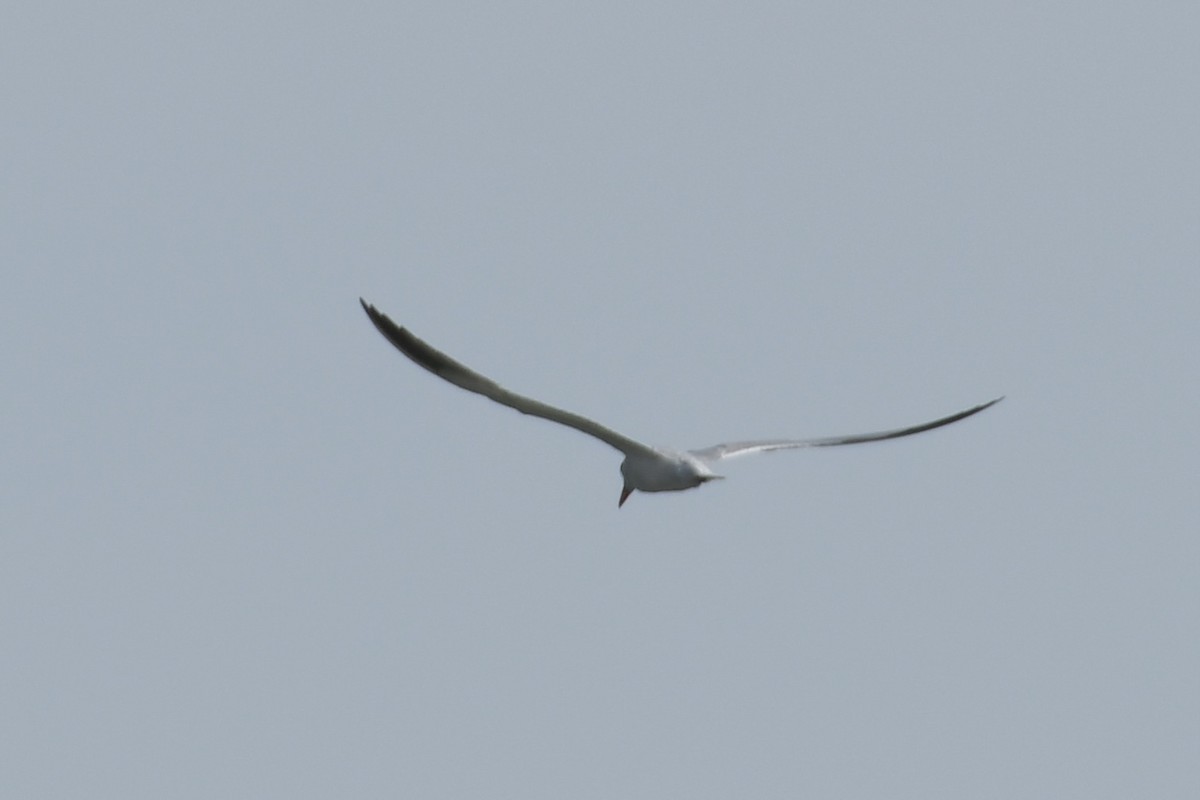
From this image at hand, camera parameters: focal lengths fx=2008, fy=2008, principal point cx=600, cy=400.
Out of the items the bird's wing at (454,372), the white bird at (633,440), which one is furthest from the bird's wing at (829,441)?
the bird's wing at (454,372)

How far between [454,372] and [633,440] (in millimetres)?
2086

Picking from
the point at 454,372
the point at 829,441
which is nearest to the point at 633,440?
the point at 454,372

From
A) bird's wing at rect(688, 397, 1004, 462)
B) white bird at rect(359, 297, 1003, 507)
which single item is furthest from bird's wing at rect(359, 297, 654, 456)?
bird's wing at rect(688, 397, 1004, 462)

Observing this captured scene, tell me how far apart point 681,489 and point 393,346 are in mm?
3543

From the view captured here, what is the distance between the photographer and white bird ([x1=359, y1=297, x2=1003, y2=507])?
17.1 meters

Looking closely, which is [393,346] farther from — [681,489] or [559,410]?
[681,489]

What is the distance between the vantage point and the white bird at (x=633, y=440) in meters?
17.1

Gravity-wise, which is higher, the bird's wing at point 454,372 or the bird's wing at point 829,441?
the bird's wing at point 829,441

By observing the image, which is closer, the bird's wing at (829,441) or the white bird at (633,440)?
the white bird at (633,440)

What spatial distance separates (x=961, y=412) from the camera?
21125 mm

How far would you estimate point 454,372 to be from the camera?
1722 centimetres

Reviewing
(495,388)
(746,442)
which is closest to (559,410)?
(495,388)

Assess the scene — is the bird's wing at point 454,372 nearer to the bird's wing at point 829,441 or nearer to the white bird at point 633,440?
the white bird at point 633,440

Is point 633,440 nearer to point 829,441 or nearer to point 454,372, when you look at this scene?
point 454,372
